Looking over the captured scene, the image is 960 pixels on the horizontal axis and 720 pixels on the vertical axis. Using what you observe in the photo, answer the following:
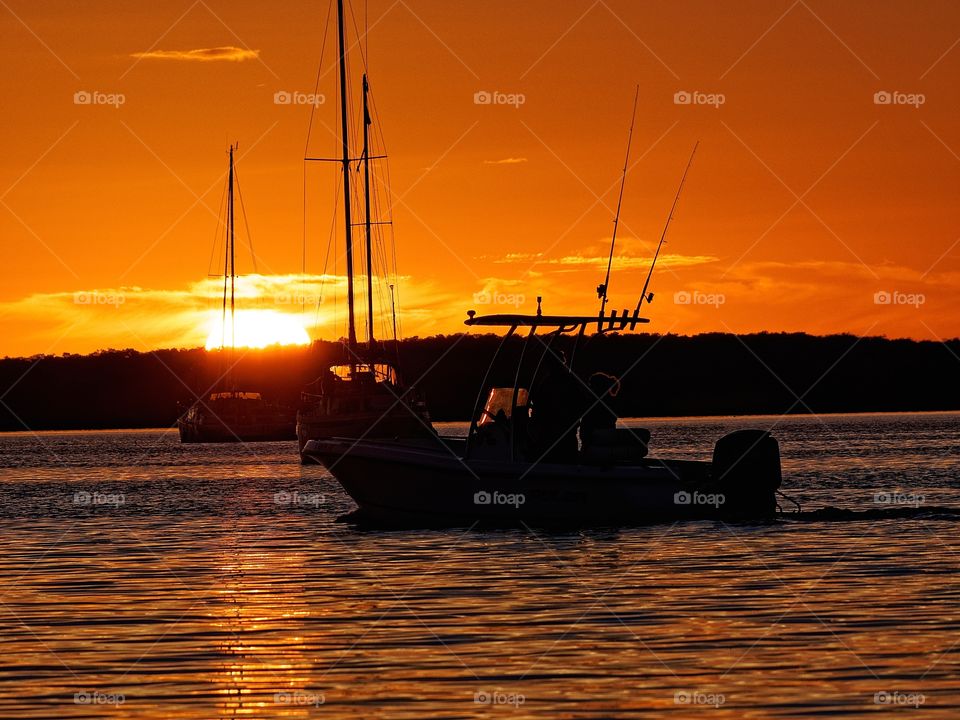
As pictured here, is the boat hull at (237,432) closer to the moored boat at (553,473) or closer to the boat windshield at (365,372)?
the boat windshield at (365,372)

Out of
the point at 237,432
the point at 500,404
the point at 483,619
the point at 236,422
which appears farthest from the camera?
the point at 236,422

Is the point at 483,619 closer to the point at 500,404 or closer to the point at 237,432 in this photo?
the point at 500,404

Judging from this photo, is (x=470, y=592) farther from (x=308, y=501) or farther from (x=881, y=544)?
(x=308, y=501)

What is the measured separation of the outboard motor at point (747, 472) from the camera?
80.5 ft

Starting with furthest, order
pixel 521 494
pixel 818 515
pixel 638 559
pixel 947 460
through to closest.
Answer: pixel 947 460, pixel 818 515, pixel 521 494, pixel 638 559

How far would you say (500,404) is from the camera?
81.5ft

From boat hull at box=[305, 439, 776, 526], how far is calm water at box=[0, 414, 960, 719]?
47 centimetres

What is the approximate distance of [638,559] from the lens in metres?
21.3

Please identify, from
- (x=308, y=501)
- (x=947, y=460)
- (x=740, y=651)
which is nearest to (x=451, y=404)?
(x=947, y=460)

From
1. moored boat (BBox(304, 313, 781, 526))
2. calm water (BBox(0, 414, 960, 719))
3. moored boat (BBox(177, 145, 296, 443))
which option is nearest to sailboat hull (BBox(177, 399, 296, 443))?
moored boat (BBox(177, 145, 296, 443))

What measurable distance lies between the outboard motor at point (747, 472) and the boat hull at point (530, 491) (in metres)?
0.02

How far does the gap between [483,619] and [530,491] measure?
28.0 feet

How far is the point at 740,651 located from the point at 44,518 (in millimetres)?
21442

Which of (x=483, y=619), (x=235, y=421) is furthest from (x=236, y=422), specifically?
(x=483, y=619)
